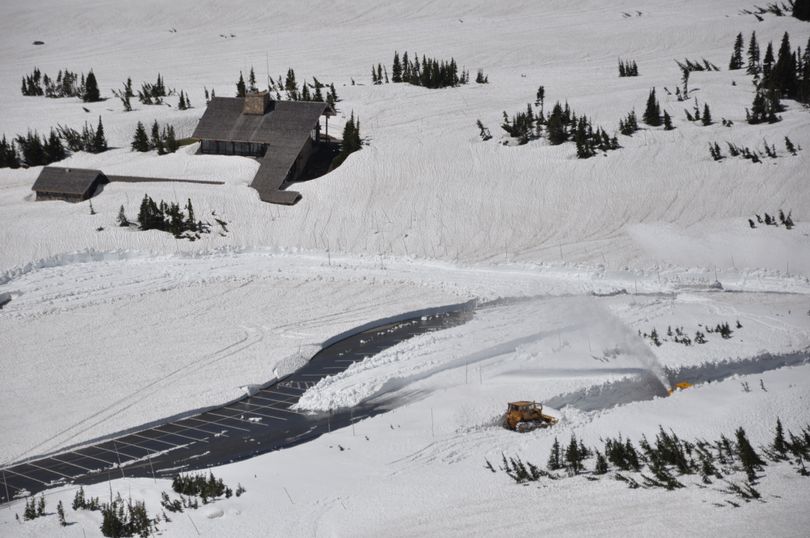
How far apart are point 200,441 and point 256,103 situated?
26.0 meters

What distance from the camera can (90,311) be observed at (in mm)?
28844

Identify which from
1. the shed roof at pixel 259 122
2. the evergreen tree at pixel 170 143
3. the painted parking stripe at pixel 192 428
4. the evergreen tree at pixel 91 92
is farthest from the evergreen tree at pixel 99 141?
the painted parking stripe at pixel 192 428

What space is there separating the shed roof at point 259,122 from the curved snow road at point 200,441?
19.6 m

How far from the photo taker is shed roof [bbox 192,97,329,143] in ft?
138

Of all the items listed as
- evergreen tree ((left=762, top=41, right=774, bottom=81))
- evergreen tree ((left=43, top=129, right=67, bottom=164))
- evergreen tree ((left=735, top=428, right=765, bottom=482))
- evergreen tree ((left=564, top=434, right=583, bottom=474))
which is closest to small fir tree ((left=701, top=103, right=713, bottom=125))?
evergreen tree ((left=762, top=41, right=774, bottom=81))

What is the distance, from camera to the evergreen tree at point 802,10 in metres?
55.6

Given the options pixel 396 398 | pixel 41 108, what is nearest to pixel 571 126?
pixel 396 398

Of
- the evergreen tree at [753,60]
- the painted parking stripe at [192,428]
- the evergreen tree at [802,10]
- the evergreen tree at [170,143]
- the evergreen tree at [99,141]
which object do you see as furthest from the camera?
the evergreen tree at [802,10]

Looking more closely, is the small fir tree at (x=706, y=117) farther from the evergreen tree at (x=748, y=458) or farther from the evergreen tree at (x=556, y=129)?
the evergreen tree at (x=748, y=458)

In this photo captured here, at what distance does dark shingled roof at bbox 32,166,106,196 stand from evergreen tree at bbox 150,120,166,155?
527 cm

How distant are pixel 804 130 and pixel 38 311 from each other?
30.9m

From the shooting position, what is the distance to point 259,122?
42750 millimetres

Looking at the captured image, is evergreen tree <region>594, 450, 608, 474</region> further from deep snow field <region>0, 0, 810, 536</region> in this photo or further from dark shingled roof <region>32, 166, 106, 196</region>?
dark shingled roof <region>32, 166, 106, 196</region>

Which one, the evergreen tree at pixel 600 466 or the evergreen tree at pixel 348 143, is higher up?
the evergreen tree at pixel 348 143
